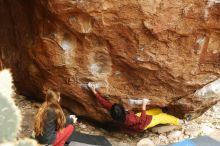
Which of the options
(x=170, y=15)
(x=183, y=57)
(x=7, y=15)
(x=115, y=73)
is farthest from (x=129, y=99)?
(x=7, y=15)

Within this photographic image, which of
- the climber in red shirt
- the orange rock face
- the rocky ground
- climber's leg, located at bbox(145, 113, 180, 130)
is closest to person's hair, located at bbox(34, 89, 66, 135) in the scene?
the orange rock face

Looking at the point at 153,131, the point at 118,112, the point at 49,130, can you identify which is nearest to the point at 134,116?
the point at 118,112

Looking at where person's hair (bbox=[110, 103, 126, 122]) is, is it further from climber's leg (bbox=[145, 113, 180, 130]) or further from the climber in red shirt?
climber's leg (bbox=[145, 113, 180, 130])

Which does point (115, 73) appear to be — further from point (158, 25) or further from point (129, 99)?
point (158, 25)

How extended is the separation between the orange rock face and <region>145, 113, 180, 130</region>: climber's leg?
0.41ft

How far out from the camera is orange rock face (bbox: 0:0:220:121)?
4660 millimetres

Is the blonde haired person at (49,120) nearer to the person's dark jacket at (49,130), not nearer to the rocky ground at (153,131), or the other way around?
the person's dark jacket at (49,130)

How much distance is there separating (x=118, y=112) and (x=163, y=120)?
65 centimetres

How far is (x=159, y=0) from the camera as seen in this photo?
15.0ft

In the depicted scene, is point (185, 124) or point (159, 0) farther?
point (185, 124)

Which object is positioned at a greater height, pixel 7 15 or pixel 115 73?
pixel 7 15

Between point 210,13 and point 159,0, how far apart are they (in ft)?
1.99

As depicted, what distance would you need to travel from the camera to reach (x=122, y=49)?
4957 mm

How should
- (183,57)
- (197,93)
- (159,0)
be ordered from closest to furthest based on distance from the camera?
1. (159,0)
2. (183,57)
3. (197,93)
